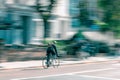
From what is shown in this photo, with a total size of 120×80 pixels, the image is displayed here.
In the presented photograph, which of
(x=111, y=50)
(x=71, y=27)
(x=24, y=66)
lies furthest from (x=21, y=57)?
(x=71, y=27)

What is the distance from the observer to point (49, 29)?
38750mm

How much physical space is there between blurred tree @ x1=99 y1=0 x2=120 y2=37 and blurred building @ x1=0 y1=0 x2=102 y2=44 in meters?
5.54

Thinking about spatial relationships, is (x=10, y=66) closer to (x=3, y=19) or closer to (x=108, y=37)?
(x=3, y=19)

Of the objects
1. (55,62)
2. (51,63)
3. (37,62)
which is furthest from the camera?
(37,62)

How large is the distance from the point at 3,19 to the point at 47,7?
3.51 meters

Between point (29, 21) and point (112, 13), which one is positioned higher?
point (112, 13)

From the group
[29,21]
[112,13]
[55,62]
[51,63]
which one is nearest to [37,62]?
[55,62]

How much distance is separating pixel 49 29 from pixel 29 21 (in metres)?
3.10

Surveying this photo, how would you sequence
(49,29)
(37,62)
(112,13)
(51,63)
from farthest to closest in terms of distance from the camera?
(49,29), (112,13), (37,62), (51,63)

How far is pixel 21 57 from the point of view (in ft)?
84.0

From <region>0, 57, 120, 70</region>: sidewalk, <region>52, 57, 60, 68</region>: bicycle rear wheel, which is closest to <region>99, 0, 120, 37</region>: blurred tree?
<region>0, 57, 120, 70</region>: sidewalk

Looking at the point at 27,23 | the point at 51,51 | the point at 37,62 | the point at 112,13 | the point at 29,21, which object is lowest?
the point at 37,62

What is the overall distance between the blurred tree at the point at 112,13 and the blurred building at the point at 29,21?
5.54 metres

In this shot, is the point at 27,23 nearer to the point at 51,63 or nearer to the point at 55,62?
the point at 55,62
